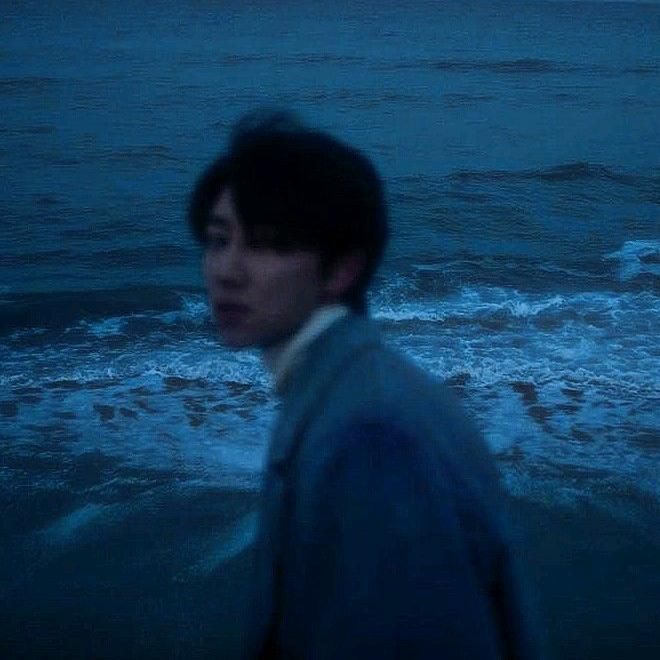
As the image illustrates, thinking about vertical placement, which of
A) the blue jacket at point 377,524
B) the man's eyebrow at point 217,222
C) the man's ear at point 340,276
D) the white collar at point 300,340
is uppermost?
the man's eyebrow at point 217,222

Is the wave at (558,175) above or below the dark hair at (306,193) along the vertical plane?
below

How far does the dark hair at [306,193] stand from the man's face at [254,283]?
0.06 feet

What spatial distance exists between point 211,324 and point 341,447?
8203 millimetres

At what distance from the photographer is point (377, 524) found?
3.84ft

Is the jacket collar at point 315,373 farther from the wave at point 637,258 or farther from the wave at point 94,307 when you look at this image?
the wave at point 637,258

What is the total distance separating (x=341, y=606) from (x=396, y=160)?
18.7 m

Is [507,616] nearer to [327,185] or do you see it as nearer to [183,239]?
[327,185]

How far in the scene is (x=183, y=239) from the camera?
1354 centimetres

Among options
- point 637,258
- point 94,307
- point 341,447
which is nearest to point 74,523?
point 341,447

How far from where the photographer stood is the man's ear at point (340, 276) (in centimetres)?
146

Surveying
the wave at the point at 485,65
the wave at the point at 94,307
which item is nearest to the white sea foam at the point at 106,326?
the wave at the point at 94,307

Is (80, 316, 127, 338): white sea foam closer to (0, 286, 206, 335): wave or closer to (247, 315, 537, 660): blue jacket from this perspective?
(0, 286, 206, 335): wave

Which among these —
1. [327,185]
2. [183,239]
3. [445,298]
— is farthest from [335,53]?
[327,185]

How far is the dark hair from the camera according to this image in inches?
56.4
